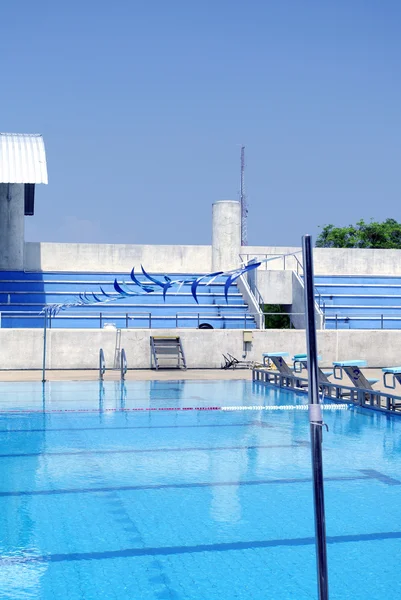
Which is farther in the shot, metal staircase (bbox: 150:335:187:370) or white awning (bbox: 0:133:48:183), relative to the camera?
white awning (bbox: 0:133:48:183)

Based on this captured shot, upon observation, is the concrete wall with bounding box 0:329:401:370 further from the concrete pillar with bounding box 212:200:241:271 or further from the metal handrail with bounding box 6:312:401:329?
the concrete pillar with bounding box 212:200:241:271

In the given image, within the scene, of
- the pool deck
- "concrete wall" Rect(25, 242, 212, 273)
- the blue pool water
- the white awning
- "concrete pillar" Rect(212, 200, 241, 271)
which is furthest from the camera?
"concrete wall" Rect(25, 242, 212, 273)

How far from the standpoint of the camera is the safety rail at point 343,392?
42.0 ft

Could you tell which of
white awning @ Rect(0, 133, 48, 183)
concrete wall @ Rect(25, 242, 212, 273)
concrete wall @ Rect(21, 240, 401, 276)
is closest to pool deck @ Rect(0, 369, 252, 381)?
concrete wall @ Rect(21, 240, 401, 276)

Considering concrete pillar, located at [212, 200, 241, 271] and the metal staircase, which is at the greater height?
concrete pillar, located at [212, 200, 241, 271]

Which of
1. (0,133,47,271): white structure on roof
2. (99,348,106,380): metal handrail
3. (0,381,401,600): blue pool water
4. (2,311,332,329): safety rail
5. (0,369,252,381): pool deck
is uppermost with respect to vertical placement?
(0,133,47,271): white structure on roof

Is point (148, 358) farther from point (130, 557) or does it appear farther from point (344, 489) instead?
point (130, 557)

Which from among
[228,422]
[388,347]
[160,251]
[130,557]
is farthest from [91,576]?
[160,251]

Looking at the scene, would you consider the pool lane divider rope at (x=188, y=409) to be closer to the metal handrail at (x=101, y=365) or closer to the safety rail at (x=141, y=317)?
the metal handrail at (x=101, y=365)

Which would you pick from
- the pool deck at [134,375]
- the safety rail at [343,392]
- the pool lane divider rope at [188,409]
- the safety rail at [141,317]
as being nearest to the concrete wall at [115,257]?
the safety rail at [141,317]

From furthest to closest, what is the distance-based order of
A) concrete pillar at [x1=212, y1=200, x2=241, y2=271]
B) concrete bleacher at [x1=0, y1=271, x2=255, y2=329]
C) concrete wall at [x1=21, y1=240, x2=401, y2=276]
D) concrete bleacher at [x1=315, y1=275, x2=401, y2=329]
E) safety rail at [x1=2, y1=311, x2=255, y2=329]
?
concrete wall at [x1=21, y1=240, x2=401, y2=276]
concrete pillar at [x1=212, y1=200, x2=241, y2=271]
concrete bleacher at [x1=315, y1=275, x2=401, y2=329]
concrete bleacher at [x1=0, y1=271, x2=255, y2=329]
safety rail at [x1=2, y1=311, x2=255, y2=329]

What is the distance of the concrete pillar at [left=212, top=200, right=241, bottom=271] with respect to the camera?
26.1 meters

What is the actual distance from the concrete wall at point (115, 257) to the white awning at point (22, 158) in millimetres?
3255

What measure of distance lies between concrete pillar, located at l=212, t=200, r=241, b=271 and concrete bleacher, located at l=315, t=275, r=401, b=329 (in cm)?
293
